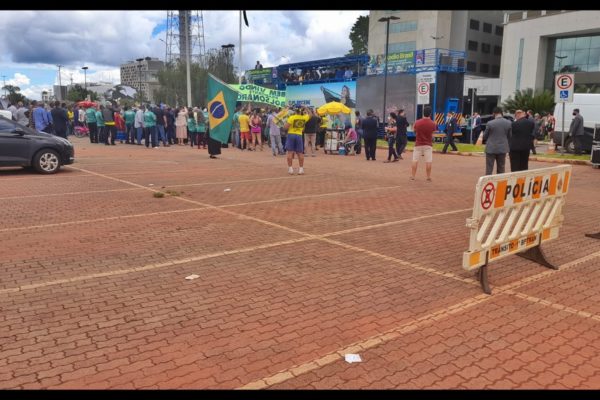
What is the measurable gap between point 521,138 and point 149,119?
15987mm

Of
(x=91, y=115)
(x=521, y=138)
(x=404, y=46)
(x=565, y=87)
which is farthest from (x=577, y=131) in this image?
(x=404, y=46)

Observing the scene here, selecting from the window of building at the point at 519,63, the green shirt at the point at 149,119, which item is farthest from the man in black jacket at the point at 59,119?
the window of building at the point at 519,63

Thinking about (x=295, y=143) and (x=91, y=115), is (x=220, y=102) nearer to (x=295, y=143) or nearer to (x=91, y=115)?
(x=295, y=143)

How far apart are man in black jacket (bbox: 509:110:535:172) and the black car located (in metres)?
10.8

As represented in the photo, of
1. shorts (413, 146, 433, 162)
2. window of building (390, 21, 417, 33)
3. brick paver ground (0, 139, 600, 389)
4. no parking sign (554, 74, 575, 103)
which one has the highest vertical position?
window of building (390, 21, 417, 33)

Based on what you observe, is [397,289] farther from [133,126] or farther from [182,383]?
[133,126]

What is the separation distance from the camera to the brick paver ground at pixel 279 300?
129 inches

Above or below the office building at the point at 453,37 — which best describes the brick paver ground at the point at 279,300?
below

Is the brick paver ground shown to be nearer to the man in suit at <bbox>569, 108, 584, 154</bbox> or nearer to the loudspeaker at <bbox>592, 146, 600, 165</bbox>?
the loudspeaker at <bbox>592, 146, 600, 165</bbox>

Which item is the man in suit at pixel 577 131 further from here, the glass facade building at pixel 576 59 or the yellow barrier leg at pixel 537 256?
the glass facade building at pixel 576 59

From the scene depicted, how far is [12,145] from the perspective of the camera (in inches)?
472

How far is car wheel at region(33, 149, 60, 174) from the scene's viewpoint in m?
12.4

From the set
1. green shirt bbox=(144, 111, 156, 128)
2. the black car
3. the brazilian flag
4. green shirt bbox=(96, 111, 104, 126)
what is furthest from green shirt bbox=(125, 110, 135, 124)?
the black car

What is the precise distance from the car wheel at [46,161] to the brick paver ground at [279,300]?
12.0 feet
